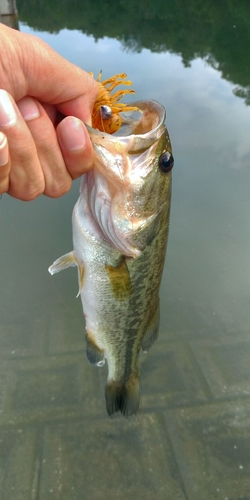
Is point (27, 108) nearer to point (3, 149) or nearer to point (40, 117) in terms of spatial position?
point (40, 117)

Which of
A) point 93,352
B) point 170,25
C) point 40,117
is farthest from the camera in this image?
point 170,25

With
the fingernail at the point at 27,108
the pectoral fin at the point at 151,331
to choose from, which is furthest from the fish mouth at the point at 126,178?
the pectoral fin at the point at 151,331

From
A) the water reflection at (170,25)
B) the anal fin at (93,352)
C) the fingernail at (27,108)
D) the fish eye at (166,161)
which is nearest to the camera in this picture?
the fingernail at (27,108)

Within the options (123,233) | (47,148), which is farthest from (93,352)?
(47,148)

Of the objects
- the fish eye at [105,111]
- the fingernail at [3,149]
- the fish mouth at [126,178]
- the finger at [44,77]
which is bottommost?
the fish mouth at [126,178]

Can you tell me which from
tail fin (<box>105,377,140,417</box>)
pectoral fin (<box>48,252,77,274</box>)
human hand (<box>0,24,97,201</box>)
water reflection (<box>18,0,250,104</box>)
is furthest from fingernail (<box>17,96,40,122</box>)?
water reflection (<box>18,0,250,104</box>)

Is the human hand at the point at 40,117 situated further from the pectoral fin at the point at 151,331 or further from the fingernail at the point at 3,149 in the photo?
the pectoral fin at the point at 151,331
